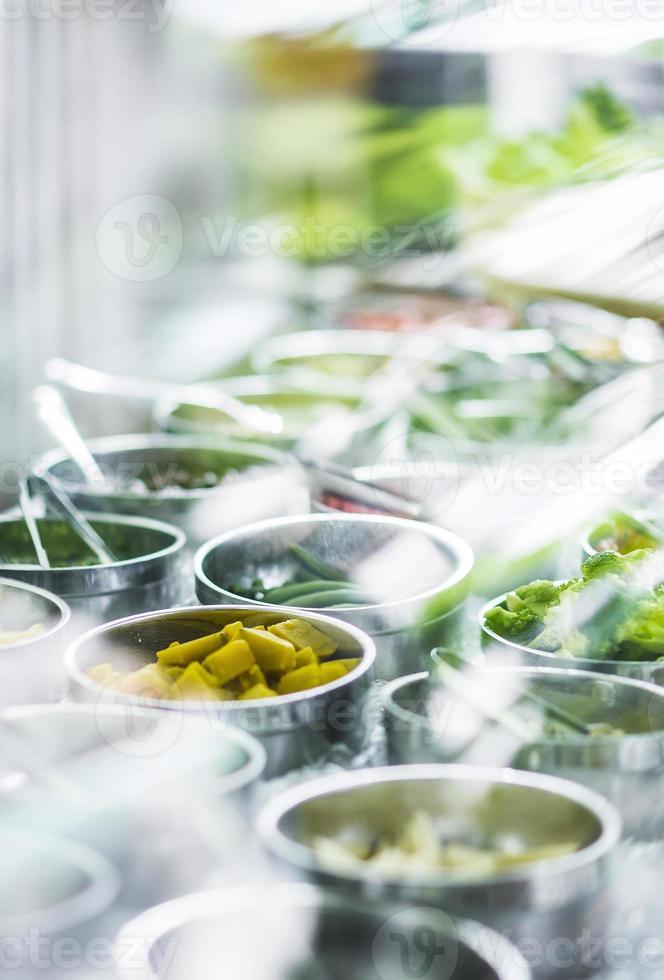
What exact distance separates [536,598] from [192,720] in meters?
0.45

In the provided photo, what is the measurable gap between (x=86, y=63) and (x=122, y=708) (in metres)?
2.87

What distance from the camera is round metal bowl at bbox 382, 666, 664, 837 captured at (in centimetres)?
90

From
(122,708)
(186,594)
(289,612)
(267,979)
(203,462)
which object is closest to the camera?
(267,979)

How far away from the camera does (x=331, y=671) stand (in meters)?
1.04

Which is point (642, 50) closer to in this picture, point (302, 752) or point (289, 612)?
point (289, 612)

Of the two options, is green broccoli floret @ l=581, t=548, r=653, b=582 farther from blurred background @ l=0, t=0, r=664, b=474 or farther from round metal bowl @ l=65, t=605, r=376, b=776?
blurred background @ l=0, t=0, r=664, b=474

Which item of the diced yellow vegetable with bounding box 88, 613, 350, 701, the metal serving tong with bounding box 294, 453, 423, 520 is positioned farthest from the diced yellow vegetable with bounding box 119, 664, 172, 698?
the metal serving tong with bounding box 294, 453, 423, 520

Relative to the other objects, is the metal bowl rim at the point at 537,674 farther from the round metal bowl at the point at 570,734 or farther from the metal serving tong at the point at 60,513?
the metal serving tong at the point at 60,513

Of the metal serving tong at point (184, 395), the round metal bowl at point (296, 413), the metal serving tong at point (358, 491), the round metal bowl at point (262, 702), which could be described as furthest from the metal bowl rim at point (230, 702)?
the metal serving tong at point (184, 395)

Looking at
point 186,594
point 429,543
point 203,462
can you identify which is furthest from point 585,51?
point 186,594

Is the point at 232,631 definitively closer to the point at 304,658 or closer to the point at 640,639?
the point at 304,658

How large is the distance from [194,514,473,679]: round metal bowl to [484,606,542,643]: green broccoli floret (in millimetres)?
61

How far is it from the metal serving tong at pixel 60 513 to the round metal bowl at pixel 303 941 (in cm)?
69

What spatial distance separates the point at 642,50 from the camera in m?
2.23
